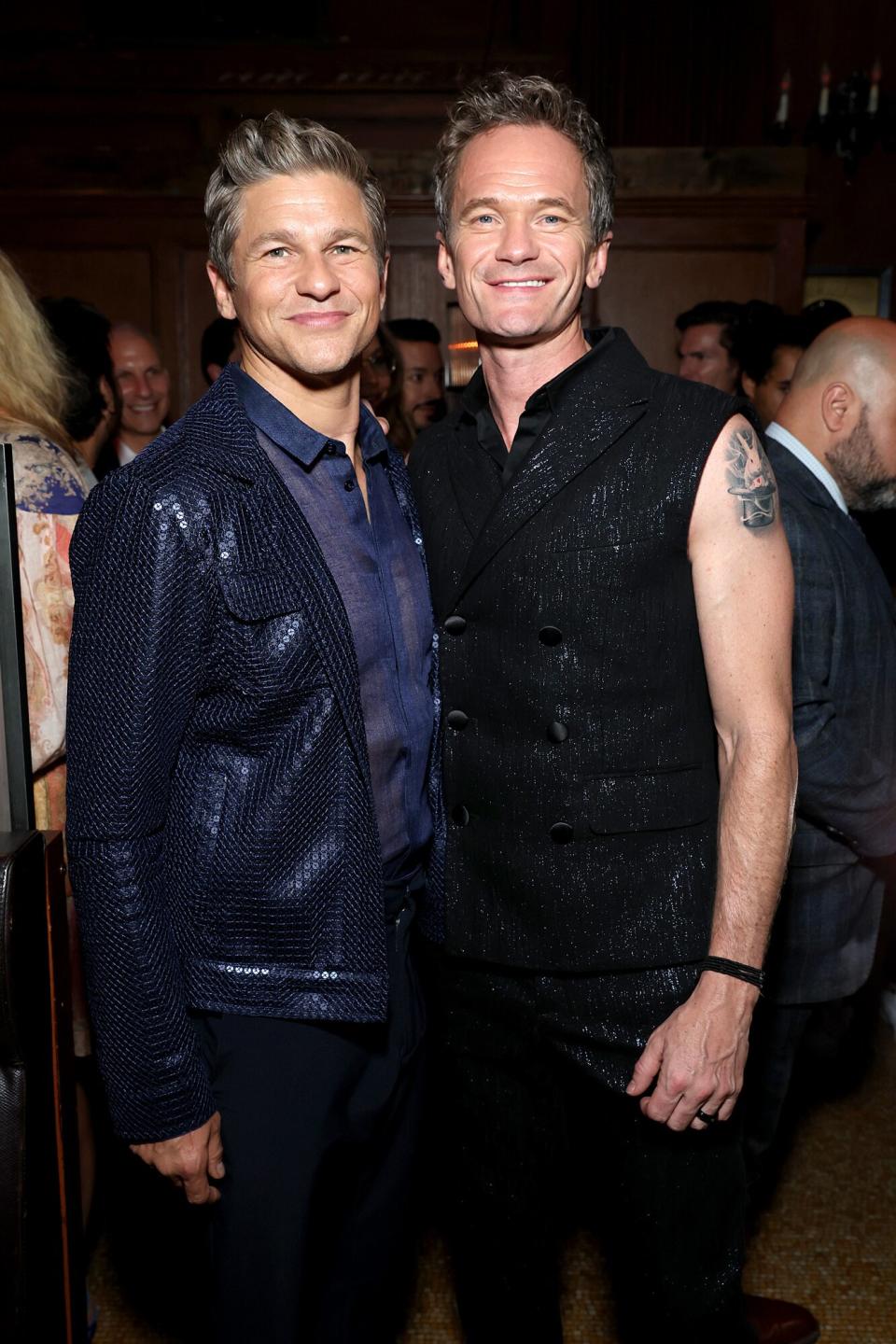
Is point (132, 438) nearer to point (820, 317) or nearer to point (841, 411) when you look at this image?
point (820, 317)

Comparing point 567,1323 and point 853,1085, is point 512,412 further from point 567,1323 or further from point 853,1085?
point 853,1085

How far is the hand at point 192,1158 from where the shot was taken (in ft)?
4.60

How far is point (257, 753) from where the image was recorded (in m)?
1.44

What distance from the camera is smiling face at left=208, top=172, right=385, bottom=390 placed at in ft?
4.89

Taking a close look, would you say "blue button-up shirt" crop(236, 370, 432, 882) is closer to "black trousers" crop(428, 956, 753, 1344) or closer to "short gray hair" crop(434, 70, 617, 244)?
"black trousers" crop(428, 956, 753, 1344)

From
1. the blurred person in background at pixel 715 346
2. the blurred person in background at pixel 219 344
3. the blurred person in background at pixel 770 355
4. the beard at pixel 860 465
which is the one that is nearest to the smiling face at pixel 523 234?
the beard at pixel 860 465

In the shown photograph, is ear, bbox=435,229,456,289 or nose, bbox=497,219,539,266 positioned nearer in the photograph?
nose, bbox=497,219,539,266

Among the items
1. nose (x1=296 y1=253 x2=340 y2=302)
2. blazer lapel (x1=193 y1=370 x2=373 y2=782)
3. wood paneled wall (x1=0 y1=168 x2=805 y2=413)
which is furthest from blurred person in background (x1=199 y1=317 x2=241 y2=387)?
wood paneled wall (x1=0 y1=168 x2=805 y2=413)

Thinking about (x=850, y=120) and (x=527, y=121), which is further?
(x=850, y=120)

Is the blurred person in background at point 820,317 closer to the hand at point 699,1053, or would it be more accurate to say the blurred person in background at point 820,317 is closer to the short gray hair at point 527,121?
the short gray hair at point 527,121

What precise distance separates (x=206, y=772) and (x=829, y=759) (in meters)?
1.19

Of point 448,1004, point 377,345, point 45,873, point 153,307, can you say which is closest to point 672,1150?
point 448,1004

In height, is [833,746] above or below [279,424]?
below

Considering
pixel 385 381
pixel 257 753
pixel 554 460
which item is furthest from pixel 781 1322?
pixel 385 381
